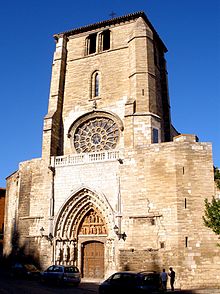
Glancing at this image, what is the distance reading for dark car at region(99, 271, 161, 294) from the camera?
11.1m

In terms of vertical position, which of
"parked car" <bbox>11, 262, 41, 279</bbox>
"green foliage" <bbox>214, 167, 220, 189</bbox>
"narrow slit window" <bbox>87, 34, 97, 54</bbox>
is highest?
"narrow slit window" <bbox>87, 34, 97, 54</bbox>

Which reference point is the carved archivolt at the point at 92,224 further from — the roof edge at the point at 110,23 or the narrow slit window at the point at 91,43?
the roof edge at the point at 110,23

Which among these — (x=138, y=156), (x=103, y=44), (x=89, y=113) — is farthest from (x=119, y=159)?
(x=103, y=44)

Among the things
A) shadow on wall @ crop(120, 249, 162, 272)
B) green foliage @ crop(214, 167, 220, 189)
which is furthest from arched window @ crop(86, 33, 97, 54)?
shadow on wall @ crop(120, 249, 162, 272)

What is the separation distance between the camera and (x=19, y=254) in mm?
17672

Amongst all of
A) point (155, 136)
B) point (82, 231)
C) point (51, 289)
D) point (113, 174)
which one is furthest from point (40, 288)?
point (155, 136)

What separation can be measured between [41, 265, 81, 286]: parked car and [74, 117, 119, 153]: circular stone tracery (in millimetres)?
6668

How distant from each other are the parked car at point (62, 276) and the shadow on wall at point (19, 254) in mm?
2789

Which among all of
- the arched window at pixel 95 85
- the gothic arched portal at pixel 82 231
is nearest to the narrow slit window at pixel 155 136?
the gothic arched portal at pixel 82 231

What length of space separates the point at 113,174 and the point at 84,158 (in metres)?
1.75

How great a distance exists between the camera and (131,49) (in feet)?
63.8

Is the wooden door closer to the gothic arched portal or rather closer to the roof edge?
the gothic arched portal

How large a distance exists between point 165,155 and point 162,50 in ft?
32.8

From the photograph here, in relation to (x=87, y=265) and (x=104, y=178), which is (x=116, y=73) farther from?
(x=87, y=265)
